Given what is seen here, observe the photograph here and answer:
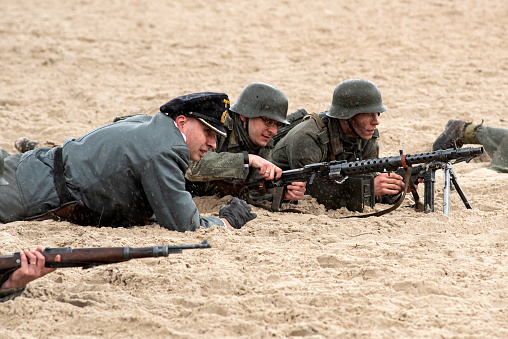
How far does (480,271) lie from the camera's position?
3.83 meters

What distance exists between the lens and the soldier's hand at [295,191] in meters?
5.41

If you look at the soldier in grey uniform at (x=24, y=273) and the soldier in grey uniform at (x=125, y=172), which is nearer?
the soldier in grey uniform at (x=24, y=273)

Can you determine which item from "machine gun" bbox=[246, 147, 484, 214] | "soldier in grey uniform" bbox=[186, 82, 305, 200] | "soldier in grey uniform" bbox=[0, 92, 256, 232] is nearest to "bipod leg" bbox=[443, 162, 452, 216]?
"machine gun" bbox=[246, 147, 484, 214]

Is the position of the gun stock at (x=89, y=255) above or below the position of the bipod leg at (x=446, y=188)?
above

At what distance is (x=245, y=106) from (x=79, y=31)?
7.76 metres

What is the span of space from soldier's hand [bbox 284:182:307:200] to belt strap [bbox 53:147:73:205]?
6.18 ft

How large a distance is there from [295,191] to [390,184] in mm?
848

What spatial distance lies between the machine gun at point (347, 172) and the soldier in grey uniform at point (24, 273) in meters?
2.57

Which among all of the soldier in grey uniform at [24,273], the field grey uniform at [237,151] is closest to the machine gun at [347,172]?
the field grey uniform at [237,151]

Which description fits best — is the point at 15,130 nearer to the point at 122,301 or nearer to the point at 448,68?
the point at 122,301

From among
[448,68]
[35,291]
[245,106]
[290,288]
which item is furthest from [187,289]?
[448,68]

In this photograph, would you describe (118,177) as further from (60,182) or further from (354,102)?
(354,102)

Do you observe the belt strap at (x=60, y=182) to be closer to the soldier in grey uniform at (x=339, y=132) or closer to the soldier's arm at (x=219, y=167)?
the soldier's arm at (x=219, y=167)

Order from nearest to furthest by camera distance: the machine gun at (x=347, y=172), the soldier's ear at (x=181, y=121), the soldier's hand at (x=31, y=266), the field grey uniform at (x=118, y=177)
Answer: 1. the soldier's hand at (x=31, y=266)
2. the field grey uniform at (x=118, y=177)
3. the soldier's ear at (x=181, y=121)
4. the machine gun at (x=347, y=172)
